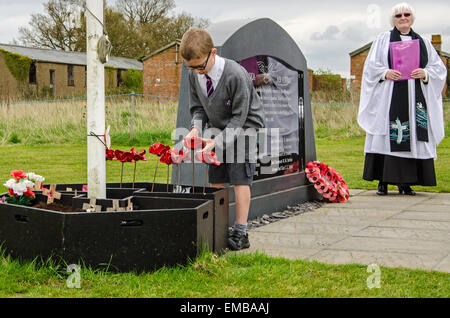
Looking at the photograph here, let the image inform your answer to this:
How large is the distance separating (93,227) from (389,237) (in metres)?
2.62

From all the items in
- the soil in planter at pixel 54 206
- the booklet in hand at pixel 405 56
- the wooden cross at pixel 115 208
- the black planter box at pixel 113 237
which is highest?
the booklet in hand at pixel 405 56

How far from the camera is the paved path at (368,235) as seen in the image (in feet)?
14.0

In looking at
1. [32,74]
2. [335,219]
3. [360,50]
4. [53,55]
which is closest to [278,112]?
[335,219]

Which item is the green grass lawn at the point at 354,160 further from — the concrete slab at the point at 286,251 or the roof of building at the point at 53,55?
the roof of building at the point at 53,55

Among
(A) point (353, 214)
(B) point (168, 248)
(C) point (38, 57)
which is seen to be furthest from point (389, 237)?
(C) point (38, 57)

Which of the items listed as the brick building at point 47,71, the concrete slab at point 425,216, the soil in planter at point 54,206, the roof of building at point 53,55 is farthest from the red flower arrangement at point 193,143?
the roof of building at point 53,55

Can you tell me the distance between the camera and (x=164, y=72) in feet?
157

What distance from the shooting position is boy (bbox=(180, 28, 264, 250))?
13.7ft

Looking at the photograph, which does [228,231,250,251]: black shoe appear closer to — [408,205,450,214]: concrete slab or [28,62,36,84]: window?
[408,205,450,214]: concrete slab

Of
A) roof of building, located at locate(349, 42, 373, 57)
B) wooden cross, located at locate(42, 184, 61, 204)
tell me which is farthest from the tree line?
wooden cross, located at locate(42, 184, 61, 204)

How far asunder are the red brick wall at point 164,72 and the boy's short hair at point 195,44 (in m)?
42.6

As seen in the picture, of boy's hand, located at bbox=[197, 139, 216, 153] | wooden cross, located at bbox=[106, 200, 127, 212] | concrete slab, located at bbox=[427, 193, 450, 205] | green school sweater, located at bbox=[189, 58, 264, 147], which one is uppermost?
green school sweater, located at bbox=[189, 58, 264, 147]

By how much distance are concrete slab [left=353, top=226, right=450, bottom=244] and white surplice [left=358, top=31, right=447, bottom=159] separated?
8.93ft
